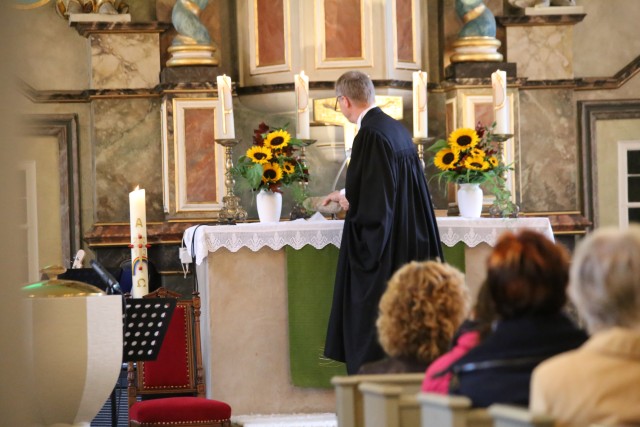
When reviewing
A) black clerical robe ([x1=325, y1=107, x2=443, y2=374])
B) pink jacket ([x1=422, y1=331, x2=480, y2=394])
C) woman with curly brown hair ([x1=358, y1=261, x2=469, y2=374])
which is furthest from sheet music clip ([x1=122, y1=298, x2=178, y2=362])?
pink jacket ([x1=422, y1=331, x2=480, y2=394])

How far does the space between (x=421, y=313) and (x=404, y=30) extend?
6150 millimetres

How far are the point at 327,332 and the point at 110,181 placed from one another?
374 cm

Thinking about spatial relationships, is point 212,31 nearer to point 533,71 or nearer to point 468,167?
point 533,71

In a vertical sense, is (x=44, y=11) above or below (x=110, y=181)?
above

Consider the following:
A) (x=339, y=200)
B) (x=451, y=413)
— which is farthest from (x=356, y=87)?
(x=451, y=413)

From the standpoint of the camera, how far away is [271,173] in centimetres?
690

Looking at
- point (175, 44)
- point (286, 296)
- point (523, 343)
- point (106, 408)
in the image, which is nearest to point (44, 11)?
point (175, 44)

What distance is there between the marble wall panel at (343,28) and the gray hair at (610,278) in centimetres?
698

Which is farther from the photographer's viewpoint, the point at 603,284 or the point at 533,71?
the point at 533,71

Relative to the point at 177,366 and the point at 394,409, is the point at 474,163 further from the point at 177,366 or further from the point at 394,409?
the point at 394,409

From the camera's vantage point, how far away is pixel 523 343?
8.73 feet

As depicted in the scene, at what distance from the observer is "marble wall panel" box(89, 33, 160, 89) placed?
944 cm

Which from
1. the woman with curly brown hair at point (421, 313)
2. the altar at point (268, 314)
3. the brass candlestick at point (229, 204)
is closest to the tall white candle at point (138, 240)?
the altar at point (268, 314)

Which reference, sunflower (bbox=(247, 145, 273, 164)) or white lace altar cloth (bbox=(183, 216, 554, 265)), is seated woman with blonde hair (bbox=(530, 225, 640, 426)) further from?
sunflower (bbox=(247, 145, 273, 164))
